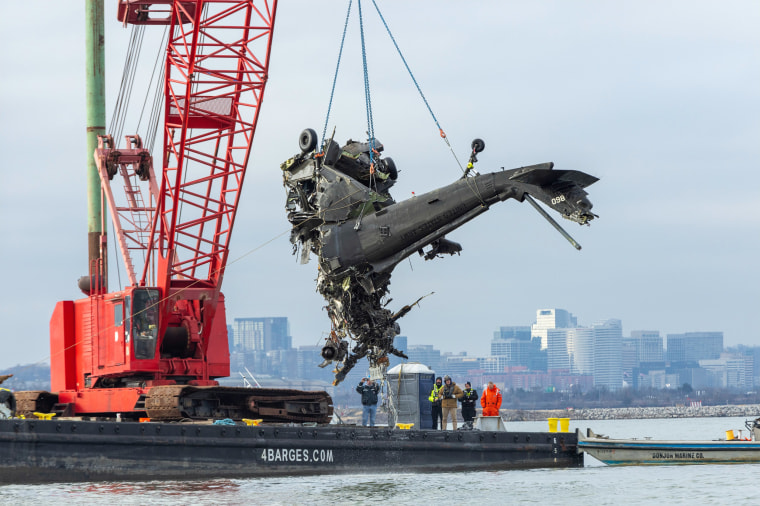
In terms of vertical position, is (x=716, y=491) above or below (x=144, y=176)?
below

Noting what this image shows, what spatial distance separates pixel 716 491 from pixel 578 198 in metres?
6.99

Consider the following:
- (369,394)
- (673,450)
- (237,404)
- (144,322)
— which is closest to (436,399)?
(369,394)

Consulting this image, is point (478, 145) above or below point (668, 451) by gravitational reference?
above

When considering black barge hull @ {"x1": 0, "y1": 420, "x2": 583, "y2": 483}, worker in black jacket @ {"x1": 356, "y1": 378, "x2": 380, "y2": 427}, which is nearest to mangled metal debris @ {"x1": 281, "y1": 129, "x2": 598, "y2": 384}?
black barge hull @ {"x1": 0, "y1": 420, "x2": 583, "y2": 483}

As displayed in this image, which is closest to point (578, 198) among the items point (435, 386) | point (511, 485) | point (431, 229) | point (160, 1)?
point (431, 229)

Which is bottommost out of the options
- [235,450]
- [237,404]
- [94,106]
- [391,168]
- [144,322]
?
[235,450]

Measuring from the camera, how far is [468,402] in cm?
3406

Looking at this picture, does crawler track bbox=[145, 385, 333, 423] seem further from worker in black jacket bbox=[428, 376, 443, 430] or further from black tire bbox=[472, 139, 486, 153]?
black tire bbox=[472, 139, 486, 153]

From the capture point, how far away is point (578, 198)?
2645 cm

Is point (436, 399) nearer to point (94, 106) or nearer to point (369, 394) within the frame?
point (369, 394)

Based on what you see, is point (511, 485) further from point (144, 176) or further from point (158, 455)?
point (144, 176)

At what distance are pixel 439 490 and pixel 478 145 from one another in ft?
26.0

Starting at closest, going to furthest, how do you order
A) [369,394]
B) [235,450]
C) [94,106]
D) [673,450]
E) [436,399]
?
[235,450]
[673,450]
[436,399]
[369,394]
[94,106]

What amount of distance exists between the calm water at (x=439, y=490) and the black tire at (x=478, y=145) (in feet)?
25.3
